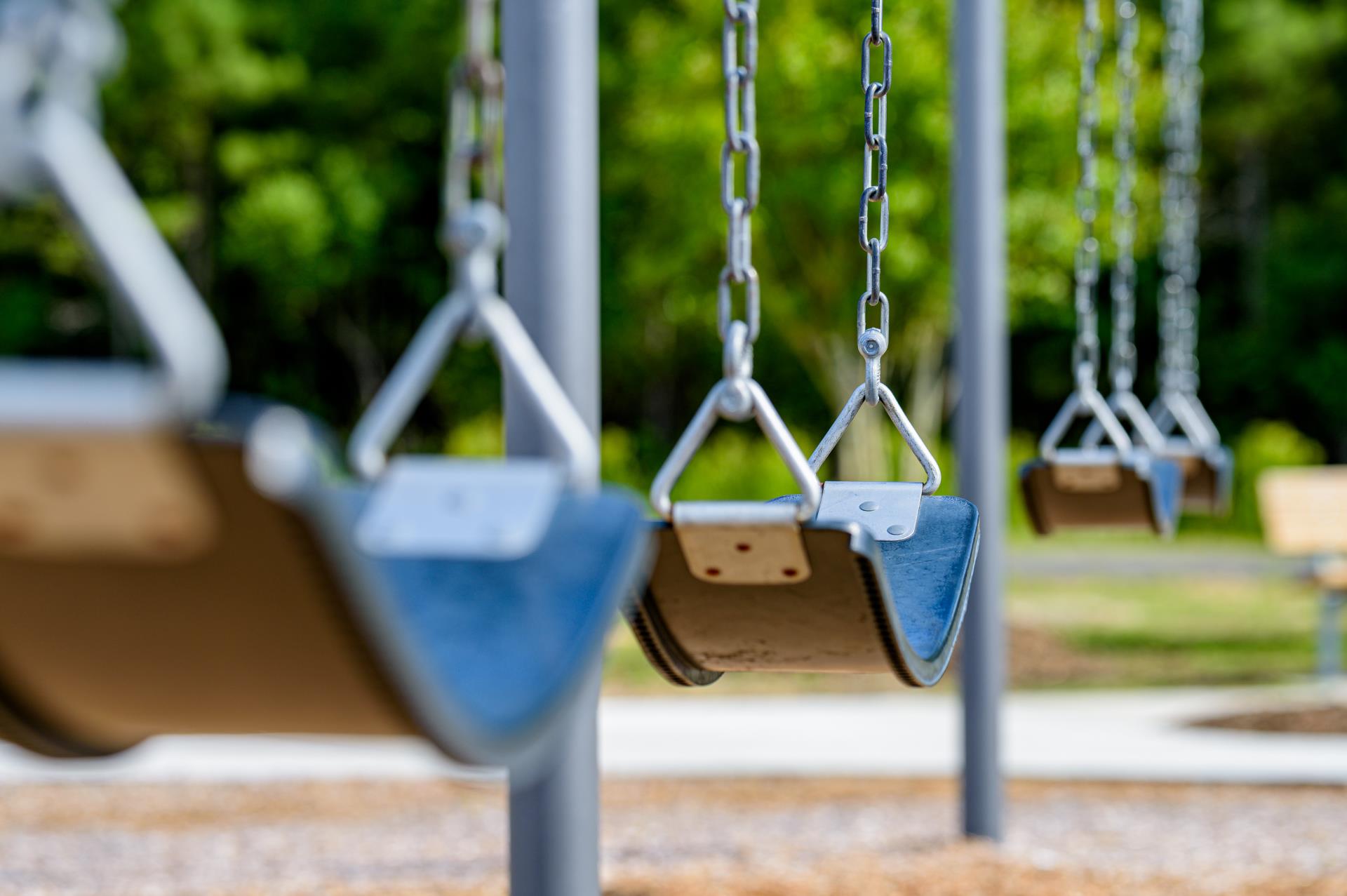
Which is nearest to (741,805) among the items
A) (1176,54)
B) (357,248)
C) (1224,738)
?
(1224,738)

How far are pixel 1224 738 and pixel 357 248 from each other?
70.6 ft

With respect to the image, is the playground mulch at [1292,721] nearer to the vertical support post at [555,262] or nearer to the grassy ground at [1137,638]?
the grassy ground at [1137,638]

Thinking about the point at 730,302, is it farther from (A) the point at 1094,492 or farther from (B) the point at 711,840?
(B) the point at 711,840

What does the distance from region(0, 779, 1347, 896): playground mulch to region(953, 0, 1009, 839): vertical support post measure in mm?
280

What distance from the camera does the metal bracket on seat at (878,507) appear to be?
2.34 meters

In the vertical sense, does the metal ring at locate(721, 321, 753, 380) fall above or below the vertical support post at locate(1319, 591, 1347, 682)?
above

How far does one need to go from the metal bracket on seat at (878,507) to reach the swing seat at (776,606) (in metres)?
0.20

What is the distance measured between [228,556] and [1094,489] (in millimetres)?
3635

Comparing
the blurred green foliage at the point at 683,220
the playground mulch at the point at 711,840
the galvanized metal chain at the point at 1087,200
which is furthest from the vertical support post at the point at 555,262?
the blurred green foliage at the point at 683,220

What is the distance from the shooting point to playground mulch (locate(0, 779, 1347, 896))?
197 inches

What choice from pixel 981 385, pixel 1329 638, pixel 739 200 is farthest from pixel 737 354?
pixel 1329 638

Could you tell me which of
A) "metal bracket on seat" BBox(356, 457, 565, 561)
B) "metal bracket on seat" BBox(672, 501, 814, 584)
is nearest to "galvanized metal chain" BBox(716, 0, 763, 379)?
"metal bracket on seat" BBox(672, 501, 814, 584)

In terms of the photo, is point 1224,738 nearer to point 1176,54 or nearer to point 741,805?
point 741,805

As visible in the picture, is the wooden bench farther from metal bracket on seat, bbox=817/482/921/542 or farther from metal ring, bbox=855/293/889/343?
metal bracket on seat, bbox=817/482/921/542
